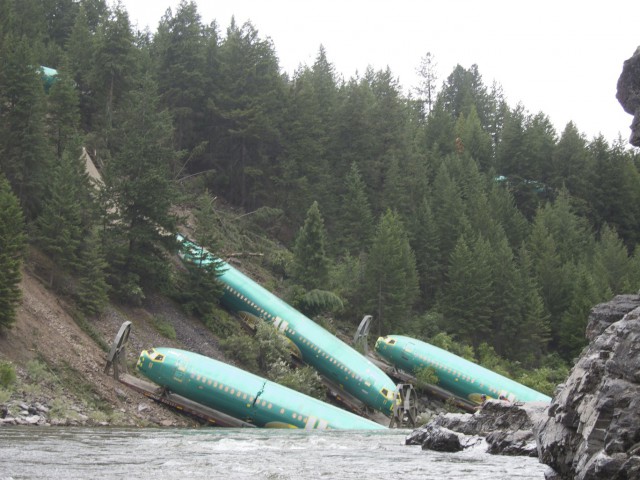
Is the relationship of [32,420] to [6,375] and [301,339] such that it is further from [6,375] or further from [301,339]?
[301,339]

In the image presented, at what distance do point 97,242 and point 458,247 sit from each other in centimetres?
3984

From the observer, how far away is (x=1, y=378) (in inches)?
1298

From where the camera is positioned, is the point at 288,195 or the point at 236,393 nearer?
the point at 236,393

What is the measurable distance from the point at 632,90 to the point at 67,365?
32.2m

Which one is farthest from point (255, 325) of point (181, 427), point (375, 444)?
point (375, 444)

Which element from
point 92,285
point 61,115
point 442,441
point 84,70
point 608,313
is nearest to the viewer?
point 608,313

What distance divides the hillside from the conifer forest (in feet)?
5.73

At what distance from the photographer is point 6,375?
33062mm

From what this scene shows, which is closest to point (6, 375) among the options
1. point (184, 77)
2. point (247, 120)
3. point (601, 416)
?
point (601, 416)

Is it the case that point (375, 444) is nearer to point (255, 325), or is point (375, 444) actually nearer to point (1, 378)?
point (1, 378)

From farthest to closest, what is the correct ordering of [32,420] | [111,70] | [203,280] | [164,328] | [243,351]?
[111,70] < [203,280] < [243,351] < [164,328] < [32,420]

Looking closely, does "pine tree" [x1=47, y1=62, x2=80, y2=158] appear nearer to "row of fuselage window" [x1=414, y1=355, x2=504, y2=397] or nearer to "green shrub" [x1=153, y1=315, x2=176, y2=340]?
"green shrub" [x1=153, y1=315, x2=176, y2=340]

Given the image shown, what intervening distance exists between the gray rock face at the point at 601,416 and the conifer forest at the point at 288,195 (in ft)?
99.5

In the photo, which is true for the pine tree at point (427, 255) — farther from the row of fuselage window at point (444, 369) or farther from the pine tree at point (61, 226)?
the pine tree at point (61, 226)
